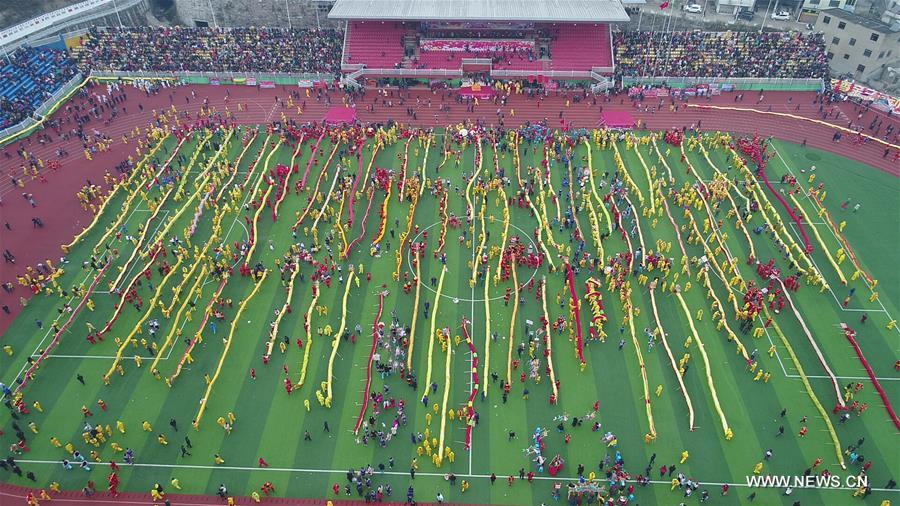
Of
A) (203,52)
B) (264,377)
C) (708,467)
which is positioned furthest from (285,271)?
(203,52)

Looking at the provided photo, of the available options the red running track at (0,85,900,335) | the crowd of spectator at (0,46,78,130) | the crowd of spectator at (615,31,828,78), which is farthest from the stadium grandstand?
the crowd of spectator at (0,46,78,130)

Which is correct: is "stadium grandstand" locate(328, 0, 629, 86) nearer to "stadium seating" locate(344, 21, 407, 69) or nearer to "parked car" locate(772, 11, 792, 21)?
"stadium seating" locate(344, 21, 407, 69)

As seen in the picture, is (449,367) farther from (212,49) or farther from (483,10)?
(212,49)

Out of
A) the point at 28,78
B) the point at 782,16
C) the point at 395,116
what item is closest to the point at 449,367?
the point at 395,116

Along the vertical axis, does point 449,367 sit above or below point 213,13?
below

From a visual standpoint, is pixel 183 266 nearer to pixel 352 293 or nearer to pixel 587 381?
pixel 352 293
